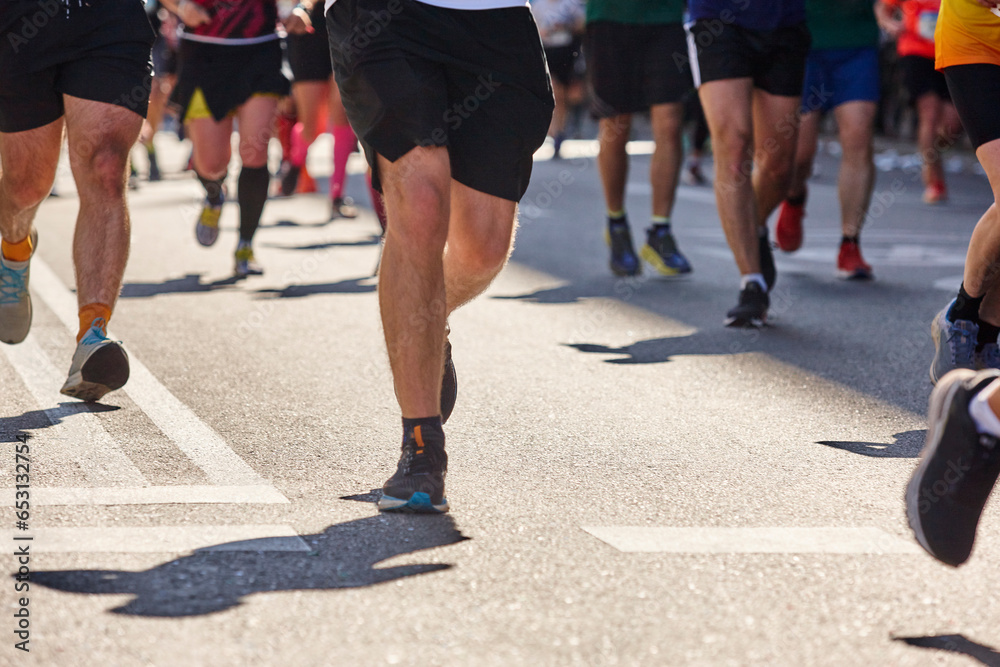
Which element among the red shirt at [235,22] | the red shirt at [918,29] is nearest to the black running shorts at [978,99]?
the red shirt at [235,22]

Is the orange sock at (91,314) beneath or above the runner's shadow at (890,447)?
above

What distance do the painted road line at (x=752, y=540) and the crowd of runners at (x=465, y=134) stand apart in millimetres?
235

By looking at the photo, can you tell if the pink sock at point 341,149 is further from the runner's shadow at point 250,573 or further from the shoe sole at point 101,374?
the runner's shadow at point 250,573

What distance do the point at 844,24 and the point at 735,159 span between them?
1.67 m

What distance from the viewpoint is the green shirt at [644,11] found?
24.1 ft

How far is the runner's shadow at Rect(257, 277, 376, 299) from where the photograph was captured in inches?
264

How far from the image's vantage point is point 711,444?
3857 mm

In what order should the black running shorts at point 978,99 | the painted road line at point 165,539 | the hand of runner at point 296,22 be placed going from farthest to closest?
the hand of runner at point 296,22 < the black running shorts at point 978,99 < the painted road line at point 165,539

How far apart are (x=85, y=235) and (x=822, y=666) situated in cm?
295

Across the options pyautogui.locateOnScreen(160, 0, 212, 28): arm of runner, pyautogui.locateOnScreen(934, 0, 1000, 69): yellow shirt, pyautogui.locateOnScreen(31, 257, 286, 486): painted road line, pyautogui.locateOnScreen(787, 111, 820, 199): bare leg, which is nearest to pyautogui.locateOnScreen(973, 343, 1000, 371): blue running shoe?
pyautogui.locateOnScreen(934, 0, 1000, 69): yellow shirt

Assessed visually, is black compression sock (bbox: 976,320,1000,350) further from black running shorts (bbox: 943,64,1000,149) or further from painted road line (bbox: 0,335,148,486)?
painted road line (bbox: 0,335,148,486)

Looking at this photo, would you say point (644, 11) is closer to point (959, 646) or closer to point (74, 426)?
point (74, 426)

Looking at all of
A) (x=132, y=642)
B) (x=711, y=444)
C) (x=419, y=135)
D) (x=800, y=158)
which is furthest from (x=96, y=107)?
(x=800, y=158)

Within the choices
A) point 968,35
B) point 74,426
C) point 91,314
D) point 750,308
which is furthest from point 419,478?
point 750,308
